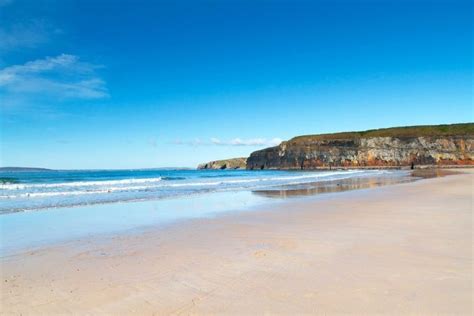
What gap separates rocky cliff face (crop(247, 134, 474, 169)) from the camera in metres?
93.9

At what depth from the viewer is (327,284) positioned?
4.81 meters

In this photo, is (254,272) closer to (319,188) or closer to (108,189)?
(319,188)

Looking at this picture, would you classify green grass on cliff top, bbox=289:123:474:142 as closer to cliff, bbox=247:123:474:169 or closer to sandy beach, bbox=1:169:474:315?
cliff, bbox=247:123:474:169

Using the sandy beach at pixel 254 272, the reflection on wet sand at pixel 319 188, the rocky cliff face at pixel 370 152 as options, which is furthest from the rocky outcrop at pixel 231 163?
the sandy beach at pixel 254 272

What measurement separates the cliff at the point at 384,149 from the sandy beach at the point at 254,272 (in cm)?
9928

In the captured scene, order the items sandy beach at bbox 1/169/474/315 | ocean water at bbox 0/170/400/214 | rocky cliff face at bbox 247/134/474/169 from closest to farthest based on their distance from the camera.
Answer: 1. sandy beach at bbox 1/169/474/315
2. ocean water at bbox 0/170/400/214
3. rocky cliff face at bbox 247/134/474/169

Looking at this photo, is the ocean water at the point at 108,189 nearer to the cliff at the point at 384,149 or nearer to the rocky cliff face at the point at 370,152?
the rocky cliff face at the point at 370,152

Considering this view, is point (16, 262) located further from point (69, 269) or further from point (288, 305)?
point (288, 305)

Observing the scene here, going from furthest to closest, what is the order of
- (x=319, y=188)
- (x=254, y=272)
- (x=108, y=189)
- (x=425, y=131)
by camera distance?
(x=425, y=131), (x=108, y=189), (x=319, y=188), (x=254, y=272)

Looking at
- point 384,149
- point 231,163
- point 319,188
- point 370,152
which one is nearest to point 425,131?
point 384,149

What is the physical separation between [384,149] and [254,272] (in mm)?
108873

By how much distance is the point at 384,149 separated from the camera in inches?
4126

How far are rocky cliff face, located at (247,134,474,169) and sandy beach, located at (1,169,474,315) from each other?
99069 millimetres

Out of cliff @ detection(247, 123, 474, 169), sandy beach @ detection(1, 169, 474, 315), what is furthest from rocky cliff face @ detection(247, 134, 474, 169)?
sandy beach @ detection(1, 169, 474, 315)
